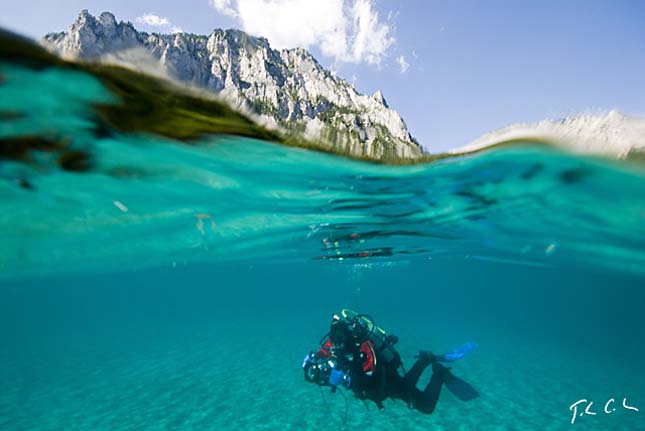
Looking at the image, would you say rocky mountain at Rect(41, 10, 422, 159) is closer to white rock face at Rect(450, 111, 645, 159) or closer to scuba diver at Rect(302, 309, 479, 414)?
white rock face at Rect(450, 111, 645, 159)

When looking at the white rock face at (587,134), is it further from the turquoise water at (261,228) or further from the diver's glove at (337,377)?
the diver's glove at (337,377)

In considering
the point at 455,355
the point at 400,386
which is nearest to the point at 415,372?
the point at 400,386

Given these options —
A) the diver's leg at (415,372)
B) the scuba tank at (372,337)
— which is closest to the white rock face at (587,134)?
the scuba tank at (372,337)

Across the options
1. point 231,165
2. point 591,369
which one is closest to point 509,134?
point 231,165

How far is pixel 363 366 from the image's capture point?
30.1ft

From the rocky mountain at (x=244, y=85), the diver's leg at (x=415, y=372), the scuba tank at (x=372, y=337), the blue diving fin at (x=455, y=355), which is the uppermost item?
the rocky mountain at (x=244, y=85)

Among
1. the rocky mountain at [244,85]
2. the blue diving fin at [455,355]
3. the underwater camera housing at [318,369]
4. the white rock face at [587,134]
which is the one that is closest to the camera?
the rocky mountain at [244,85]

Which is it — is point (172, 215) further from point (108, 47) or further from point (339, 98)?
point (108, 47)

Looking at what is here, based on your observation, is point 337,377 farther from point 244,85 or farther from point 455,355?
point 244,85

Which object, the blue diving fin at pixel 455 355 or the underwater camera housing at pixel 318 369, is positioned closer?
the underwater camera housing at pixel 318 369

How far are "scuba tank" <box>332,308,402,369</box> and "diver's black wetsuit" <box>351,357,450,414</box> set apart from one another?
10.1 inches

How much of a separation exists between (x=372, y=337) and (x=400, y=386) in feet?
5.07

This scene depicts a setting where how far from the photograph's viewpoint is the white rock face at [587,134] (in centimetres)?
643
